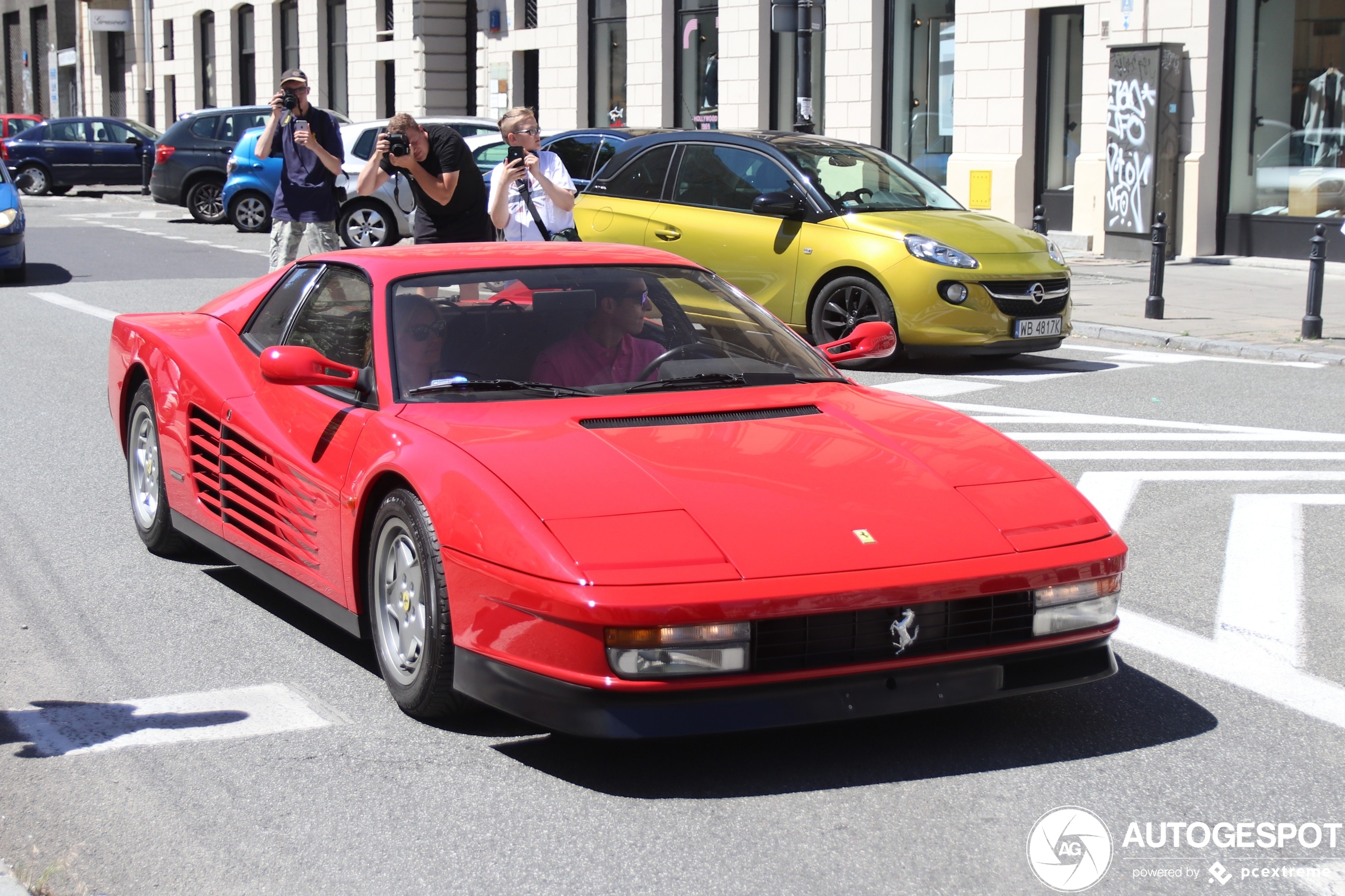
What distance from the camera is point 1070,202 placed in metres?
21.1

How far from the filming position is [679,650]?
3691 millimetres

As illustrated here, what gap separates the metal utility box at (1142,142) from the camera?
19109mm

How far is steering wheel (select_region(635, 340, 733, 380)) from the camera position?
4953 mm

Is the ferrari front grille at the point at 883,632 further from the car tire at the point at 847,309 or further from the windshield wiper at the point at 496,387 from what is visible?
the car tire at the point at 847,309

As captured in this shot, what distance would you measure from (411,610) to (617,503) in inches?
28.1

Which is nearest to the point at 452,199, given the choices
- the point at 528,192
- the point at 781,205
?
the point at 528,192

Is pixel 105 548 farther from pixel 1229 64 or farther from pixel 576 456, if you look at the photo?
pixel 1229 64

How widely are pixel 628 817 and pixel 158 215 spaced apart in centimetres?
2730

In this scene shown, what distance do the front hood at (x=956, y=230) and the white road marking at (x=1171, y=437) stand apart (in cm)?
252

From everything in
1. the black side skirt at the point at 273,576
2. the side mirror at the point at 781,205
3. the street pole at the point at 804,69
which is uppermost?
the street pole at the point at 804,69

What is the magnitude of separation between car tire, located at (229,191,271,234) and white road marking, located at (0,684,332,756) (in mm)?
20955

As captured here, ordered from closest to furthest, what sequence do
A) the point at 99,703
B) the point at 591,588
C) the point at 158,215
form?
the point at 591,588 → the point at 99,703 → the point at 158,215

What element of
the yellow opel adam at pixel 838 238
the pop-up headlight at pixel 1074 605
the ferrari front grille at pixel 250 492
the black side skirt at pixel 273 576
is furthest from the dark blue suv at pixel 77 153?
the pop-up headlight at pixel 1074 605

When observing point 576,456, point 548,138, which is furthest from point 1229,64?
point 576,456
